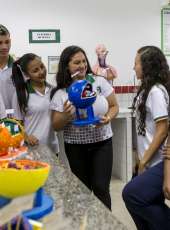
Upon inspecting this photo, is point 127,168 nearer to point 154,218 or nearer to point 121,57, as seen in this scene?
point 121,57

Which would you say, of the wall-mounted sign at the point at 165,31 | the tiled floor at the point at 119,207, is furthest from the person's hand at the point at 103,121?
the wall-mounted sign at the point at 165,31

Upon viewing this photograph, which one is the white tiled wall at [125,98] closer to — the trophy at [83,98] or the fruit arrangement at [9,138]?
the trophy at [83,98]

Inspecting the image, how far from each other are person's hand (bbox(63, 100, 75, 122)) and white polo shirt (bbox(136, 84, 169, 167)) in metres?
0.35

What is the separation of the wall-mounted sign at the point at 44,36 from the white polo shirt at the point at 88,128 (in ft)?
5.05

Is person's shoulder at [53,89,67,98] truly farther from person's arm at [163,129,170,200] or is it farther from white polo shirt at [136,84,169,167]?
person's arm at [163,129,170,200]

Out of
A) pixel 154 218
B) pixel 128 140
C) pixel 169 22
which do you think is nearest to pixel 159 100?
pixel 154 218

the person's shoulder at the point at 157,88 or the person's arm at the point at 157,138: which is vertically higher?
the person's shoulder at the point at 157,88

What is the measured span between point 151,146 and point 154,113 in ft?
0.56

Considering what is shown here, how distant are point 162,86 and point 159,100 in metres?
0.10

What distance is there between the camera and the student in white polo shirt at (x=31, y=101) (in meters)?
2.05

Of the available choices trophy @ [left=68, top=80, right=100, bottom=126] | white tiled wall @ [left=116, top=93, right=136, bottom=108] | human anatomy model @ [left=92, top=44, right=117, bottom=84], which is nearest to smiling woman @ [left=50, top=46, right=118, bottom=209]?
trophy @ [left=68, top=80, right=100, bottom=126]

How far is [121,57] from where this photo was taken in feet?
12.0

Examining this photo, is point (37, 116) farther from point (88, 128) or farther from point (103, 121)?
point (103, 121)

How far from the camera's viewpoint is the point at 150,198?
5.36 feet
